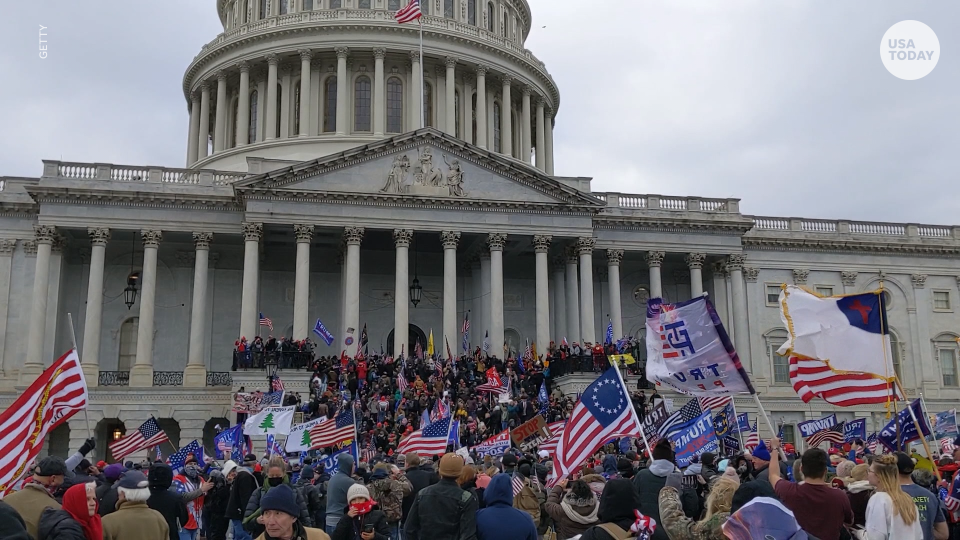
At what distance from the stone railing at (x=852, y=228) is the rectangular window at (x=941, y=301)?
3.31 meters

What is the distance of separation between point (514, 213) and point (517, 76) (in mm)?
20961

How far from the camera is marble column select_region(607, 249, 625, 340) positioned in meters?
47.3

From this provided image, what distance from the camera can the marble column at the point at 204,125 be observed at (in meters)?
62.8

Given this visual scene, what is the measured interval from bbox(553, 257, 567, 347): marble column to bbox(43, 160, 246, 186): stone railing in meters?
16.2

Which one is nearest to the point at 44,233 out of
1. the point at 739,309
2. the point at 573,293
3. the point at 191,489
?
the point at 573,293

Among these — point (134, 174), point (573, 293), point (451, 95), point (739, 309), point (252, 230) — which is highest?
point (451, 95)

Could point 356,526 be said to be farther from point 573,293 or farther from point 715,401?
point 573,293

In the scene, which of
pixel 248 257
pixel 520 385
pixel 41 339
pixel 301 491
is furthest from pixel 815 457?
pixel 41 339

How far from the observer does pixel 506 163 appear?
149 ft

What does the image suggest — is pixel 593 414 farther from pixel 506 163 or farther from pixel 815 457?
pixel 506 163

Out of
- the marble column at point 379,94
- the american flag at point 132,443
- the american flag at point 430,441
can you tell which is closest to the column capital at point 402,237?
Answer: the marble column at point 379,94

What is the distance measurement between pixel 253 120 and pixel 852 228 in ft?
121

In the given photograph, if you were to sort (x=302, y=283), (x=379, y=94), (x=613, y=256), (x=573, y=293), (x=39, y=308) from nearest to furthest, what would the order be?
1. (x=39, y=308)
2. (x=302, y=283)
3. (x=573, y=293)
4. (x=613, y=256)
5. (x=379, y=94)

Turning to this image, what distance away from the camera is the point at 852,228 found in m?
54.5
